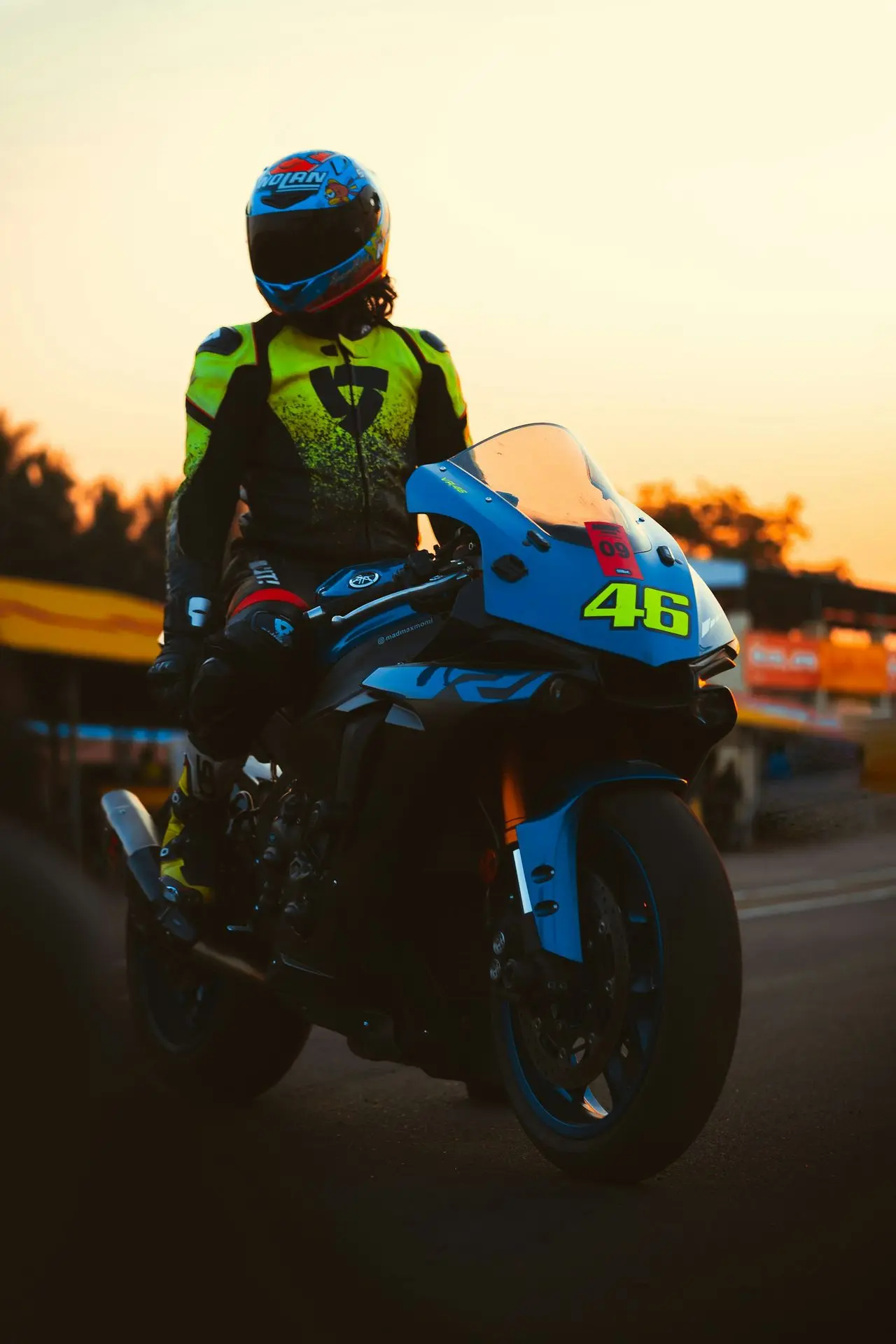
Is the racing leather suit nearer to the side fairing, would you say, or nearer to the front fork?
the side fairing

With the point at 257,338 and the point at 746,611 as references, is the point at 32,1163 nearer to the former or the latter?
the point at 257,338

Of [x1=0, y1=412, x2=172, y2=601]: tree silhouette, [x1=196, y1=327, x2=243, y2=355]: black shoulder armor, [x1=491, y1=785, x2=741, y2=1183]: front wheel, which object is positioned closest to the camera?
[x1=491, y1=785, x2=741, y2=1183]: front wheel

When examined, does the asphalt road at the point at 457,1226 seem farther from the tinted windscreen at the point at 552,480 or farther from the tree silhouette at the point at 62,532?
the tree silhouette at the point at 62,532

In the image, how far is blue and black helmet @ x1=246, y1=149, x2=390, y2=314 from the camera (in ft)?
14.2

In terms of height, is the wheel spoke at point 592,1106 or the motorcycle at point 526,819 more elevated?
the motorcycle at point 526,819

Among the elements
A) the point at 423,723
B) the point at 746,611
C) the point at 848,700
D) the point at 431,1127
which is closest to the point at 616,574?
the point at 423,723

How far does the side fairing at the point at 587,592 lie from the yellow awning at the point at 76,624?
43.1ft

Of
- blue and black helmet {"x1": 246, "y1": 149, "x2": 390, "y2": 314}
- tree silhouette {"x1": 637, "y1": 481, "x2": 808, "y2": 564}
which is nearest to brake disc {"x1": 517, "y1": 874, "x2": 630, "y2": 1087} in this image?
blue and black helmet {"x1": 246, "y1": 149, "x2": 390, "y2": 314}

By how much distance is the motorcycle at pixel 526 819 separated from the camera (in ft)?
10.2

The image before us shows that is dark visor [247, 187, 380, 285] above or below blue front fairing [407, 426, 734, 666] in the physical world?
above

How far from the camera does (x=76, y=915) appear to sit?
1.76 m

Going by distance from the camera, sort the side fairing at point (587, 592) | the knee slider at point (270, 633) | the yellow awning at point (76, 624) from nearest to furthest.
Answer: the side fairing at point (587, 592) < the knee slider at point (270, 633) < the yellow awning at point (76, 624)

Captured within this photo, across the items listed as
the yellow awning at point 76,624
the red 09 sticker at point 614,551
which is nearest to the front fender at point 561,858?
the red 09 sticker at point 614,551

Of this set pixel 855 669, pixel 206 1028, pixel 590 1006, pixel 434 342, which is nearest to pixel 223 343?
pixel 434 342
